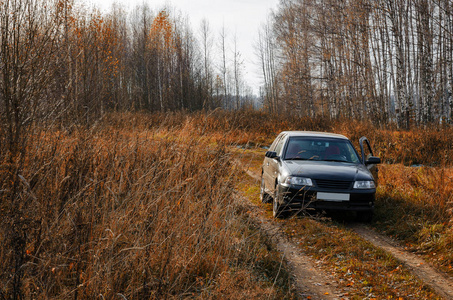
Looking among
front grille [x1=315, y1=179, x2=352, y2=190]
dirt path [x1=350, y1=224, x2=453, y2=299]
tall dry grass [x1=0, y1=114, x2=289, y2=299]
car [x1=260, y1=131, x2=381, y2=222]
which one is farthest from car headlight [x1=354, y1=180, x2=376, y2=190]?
tall dry grass [x1=0, y1=114, x2=289, y2=299]

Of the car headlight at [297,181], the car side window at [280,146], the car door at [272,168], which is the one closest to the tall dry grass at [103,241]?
the car headlight at [297,181]

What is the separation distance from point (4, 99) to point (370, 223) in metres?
6.68

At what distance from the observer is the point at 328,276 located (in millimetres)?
5109

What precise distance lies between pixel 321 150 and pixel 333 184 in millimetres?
1316

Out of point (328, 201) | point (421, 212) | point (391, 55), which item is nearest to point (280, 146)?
point (328, 201)

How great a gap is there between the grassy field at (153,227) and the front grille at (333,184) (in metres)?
0.74

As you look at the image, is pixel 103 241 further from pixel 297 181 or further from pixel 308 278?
pixel 297 181

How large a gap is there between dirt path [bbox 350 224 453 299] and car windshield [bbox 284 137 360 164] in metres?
1.53

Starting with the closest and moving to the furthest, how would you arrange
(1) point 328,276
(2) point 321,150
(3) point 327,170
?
(1) point 328,276, (3) point 327,170, (2) point 321,150

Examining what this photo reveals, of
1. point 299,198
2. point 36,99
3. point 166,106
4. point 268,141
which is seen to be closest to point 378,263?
point 299,198

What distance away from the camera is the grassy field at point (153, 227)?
3127 millimetres

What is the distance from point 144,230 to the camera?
3732 millimetres

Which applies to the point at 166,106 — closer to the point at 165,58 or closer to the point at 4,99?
the point at 165,58

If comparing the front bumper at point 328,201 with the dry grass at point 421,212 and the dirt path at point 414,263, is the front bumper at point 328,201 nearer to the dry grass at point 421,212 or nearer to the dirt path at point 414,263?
the dirt path at point 414,263
